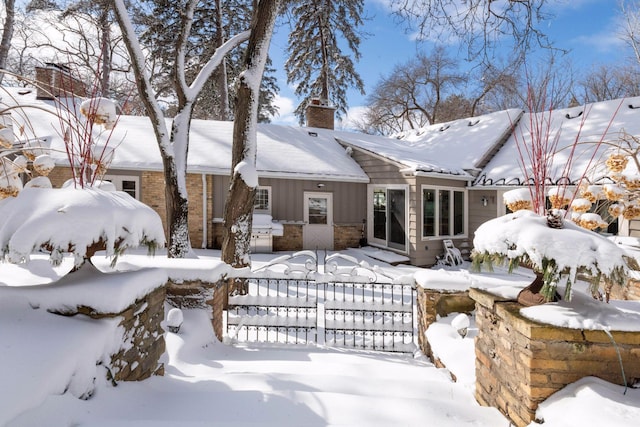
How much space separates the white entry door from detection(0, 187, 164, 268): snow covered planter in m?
9.17

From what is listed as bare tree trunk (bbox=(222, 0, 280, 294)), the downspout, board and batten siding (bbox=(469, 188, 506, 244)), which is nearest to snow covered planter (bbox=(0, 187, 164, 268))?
bare tree trunk (bbox=(222, 0, 280, 294))

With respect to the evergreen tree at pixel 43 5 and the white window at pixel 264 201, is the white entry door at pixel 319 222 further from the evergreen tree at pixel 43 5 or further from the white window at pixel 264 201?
the evergreen tree at pixel 43 5

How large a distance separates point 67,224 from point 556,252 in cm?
298

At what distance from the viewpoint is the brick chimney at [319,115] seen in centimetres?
1498

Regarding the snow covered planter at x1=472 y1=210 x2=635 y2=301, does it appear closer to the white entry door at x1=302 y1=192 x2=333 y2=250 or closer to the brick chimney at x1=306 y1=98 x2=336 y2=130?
the white entry door at x1=302 y1=192 x2=333 y2=250

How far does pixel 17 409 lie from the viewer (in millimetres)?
1461

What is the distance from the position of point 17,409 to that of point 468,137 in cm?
1391

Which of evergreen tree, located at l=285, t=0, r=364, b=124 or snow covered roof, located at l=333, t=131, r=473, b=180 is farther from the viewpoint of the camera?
evergreen tree, located at l=285, t=0, r=364, b=124

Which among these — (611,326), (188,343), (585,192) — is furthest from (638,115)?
(188,343)

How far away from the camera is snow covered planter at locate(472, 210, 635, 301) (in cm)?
196

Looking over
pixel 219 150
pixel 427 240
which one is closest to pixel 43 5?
Answer: pixel 219 150

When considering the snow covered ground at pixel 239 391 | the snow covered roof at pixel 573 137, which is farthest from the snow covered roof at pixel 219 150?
the snow covered ground at pixel 239 391

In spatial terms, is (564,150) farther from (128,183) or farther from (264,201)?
(128,183)

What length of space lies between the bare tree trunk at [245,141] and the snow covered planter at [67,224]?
3.47 meters
